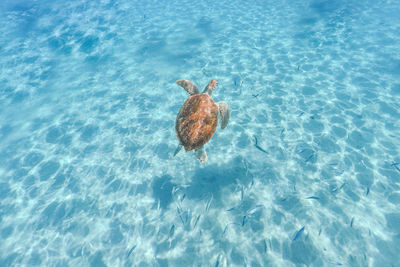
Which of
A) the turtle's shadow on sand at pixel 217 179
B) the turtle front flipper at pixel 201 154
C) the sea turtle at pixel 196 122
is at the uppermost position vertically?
the sea turtle at pixel 196 122

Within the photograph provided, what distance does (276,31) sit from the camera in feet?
61.5

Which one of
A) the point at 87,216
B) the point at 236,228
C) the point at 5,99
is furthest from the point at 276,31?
the point at 5,99

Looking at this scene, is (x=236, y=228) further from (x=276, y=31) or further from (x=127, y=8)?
(x=127, y=8)

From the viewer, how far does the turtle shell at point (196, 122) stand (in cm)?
642

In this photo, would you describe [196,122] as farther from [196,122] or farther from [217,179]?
[217,179]

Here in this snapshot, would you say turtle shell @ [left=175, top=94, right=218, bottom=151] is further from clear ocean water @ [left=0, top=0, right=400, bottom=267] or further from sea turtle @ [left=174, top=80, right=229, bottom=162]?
clear ocean water @ [left=0, top=0, right=400, bottom=267]

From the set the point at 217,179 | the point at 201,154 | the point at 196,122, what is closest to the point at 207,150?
the point at 217,179

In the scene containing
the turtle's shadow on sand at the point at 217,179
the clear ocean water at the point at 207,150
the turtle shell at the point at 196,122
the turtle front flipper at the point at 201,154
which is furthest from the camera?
the turtle's shadow on sand at the point at 217,179

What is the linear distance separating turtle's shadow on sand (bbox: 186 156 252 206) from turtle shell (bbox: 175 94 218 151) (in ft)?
8.54

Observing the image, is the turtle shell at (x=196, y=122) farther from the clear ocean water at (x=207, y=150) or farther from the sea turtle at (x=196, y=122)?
the clear ocean water at (x=207, y=150)

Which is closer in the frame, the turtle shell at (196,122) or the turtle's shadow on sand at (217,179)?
the turtle shell at (196,122)

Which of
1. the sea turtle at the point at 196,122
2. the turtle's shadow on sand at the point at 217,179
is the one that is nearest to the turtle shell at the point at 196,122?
the sea turtle at the point at 196,122

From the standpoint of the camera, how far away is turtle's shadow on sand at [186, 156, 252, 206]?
830 cm

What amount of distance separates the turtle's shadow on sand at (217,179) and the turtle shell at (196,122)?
2.60m
